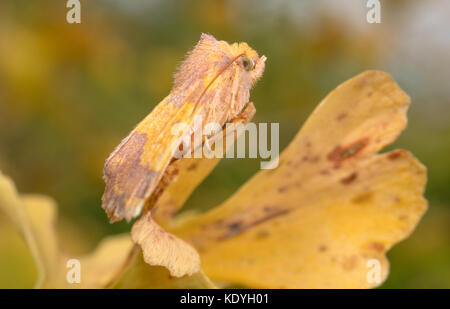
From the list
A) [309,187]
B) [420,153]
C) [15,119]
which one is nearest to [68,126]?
[15,119]

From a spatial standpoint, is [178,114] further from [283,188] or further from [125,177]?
[283,188]

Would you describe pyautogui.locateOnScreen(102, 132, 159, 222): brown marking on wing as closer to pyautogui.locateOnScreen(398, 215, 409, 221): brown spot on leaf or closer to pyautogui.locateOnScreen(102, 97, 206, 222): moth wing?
pyautogui.locateOnScreen(102, 97, 206, 222): moth wing

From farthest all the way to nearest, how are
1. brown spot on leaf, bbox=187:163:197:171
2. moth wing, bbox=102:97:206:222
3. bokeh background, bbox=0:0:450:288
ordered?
1. bokeh background, bbox=0:0:450:288
2. brown spot on leaf, bbox=187:163:197:171
3. moth wing, bbox=102:97:206:222

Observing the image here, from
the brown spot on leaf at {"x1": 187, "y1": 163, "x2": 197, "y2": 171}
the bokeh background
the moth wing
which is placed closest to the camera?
the moth wing

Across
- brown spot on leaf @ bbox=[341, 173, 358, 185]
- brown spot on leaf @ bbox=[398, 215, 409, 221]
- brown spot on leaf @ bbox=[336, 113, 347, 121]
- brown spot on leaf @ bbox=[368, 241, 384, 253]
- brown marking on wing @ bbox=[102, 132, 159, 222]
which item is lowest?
brown spot on leaf @ bbox=[368, 241, 384, 253]

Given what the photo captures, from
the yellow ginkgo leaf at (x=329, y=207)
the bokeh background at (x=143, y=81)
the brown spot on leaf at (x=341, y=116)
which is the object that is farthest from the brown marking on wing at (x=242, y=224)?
the bokeh background at (x=143, y=81)

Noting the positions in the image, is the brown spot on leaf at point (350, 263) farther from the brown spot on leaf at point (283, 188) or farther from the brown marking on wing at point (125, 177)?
the brown marking on wing at point (125, 177)

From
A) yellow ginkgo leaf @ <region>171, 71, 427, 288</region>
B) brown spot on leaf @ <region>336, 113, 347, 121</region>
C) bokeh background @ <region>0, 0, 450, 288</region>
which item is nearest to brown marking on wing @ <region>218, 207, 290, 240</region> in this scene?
yellow ginkgo leaf @ <region>171, 71, 427, 288</region>
